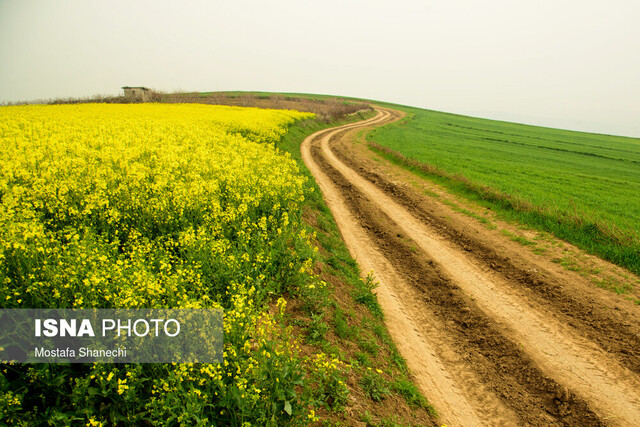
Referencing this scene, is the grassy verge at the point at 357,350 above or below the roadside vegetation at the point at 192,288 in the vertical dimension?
below

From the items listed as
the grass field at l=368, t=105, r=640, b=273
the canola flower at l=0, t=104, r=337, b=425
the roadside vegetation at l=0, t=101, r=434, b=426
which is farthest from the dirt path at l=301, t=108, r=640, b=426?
the grass field at l=368, t=105, r=640, b=273

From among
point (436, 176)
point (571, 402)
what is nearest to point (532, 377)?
point (571, 402)

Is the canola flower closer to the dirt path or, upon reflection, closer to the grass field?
the dirt path

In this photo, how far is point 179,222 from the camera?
707 centimetres

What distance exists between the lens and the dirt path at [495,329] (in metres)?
5.98

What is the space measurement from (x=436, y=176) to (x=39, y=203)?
2026 cm

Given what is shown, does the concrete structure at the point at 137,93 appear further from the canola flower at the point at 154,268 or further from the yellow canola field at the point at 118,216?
the canola flower at the point at 154,268

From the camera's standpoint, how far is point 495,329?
7844 mm

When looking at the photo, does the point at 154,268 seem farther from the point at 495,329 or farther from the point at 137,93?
the point at 137,93

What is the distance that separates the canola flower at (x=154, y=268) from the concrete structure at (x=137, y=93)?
5543 cm

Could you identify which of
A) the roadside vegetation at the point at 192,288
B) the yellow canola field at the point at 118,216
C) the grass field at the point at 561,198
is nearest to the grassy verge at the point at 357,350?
the roadside vegetation at the point at 192,288

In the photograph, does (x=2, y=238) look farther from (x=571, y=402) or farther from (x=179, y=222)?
(x=571, y=402)

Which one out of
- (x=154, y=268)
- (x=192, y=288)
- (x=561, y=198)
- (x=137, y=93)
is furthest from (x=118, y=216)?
(x=137, y=93)

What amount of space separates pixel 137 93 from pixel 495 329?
68.6 m
